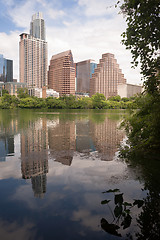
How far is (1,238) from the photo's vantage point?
4.49 m

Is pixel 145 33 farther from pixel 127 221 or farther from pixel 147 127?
pixel 127 221

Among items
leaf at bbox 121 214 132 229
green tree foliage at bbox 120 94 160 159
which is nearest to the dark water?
leaf at bbox 121 214 132 229

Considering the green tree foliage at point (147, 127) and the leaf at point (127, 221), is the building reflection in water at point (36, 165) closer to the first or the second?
the leaf at point (127, 221)

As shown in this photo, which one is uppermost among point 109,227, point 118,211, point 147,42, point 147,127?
point 147,42

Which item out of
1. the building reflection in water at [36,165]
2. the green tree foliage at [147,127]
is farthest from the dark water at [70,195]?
the green tree foliage at [147,127]

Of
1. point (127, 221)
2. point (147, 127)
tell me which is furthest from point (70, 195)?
point (147, 127)

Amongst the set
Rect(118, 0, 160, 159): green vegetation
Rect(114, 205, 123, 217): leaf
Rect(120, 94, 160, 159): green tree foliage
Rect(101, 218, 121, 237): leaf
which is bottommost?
Rect(101, 218, 121, 237): leaf

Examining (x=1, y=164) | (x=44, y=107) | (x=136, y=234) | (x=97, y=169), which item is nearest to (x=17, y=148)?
(x=1, y=164)

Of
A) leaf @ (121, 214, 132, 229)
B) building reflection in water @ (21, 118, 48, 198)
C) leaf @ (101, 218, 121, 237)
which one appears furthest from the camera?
building reflection in water @ (21, 118, 48, 198)

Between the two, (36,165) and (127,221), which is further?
(36,165)

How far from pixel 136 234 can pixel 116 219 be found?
25.7 inches

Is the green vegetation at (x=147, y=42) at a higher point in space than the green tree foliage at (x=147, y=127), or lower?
higher

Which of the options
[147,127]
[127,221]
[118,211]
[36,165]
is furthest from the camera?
[147,127]

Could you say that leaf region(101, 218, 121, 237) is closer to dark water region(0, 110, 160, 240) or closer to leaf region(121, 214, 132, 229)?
dark water region(0, 110, 160, 240)
